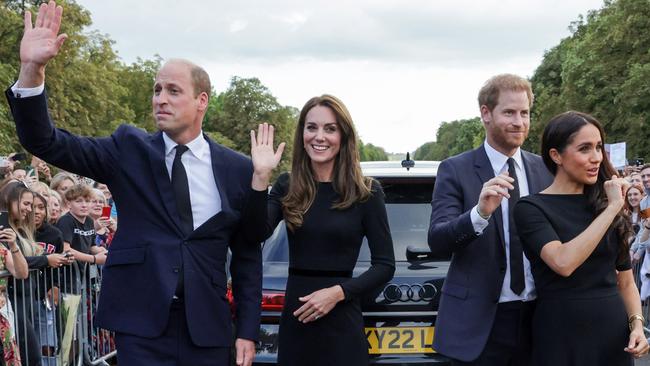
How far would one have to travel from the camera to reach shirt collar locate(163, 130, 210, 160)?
396 centimetres

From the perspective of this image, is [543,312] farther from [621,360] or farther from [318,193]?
[318,193]

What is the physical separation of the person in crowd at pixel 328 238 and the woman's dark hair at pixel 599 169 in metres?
1.01

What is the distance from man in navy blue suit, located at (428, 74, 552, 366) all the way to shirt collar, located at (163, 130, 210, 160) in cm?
113

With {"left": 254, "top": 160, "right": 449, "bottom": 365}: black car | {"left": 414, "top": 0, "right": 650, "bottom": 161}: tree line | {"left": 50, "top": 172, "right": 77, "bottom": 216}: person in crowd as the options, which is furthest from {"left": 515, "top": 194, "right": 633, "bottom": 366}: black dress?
{"left": 414, "top": 0, "right": 650, "bottom": 161}: tree line

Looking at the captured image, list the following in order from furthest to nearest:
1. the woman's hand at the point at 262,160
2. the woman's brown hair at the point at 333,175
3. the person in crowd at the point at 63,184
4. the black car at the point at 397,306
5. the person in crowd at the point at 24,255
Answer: the person in crowd at the point at 63,184
the person in crowd at the point at 24,255
the black car at the point at 397,306
the woman's brown hair at the point at 333,175
the woman's hand at the point at 262,160

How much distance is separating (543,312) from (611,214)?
524 mm

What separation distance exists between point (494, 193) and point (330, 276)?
1.05m

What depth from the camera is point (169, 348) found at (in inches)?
147

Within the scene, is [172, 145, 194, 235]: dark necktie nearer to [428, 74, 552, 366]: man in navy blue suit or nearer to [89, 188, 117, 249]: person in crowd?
[428, 74, 552, 366]: man in navy blue suit

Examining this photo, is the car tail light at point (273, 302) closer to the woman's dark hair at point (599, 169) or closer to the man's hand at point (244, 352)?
the man's hand at point (244, 352)

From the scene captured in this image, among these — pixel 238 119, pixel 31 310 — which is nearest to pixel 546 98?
pixel 238 119

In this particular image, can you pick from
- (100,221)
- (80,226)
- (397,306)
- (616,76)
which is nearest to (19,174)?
(100,221)

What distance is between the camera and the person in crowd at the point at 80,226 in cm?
822

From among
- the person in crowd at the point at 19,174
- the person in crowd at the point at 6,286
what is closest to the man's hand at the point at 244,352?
the person in crowd at the point at 6,286
